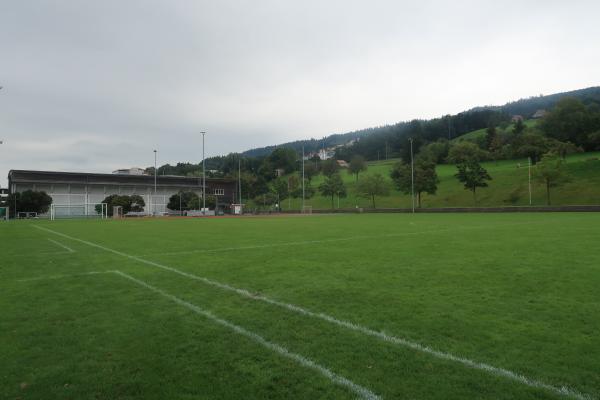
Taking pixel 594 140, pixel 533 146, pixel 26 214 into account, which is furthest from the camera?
pixel 533 146

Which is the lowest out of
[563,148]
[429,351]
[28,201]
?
[429,351]

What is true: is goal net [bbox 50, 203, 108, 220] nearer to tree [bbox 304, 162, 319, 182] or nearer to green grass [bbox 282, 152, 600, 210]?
green grass [bbox 282, 152, 600, 210]

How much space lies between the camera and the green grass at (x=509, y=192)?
6222 cm

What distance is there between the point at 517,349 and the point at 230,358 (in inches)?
127

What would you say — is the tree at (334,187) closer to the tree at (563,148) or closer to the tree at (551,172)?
the tree at (551,172)

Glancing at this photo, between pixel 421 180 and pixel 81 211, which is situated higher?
pixel 421 180

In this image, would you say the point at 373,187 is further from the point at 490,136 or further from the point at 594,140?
the point at 490,136

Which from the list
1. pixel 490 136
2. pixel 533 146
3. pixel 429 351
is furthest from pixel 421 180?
pixel 429 351

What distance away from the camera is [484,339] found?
4.87 metres

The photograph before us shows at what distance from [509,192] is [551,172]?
46.5 feet

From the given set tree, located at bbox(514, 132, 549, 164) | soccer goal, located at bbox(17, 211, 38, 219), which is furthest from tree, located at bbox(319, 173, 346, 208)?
soccer goal, located at bbox(17, 211, 38, 219)

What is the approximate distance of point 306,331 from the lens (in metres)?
5.28

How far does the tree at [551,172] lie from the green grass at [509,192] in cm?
197

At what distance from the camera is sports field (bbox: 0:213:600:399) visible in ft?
12.5
